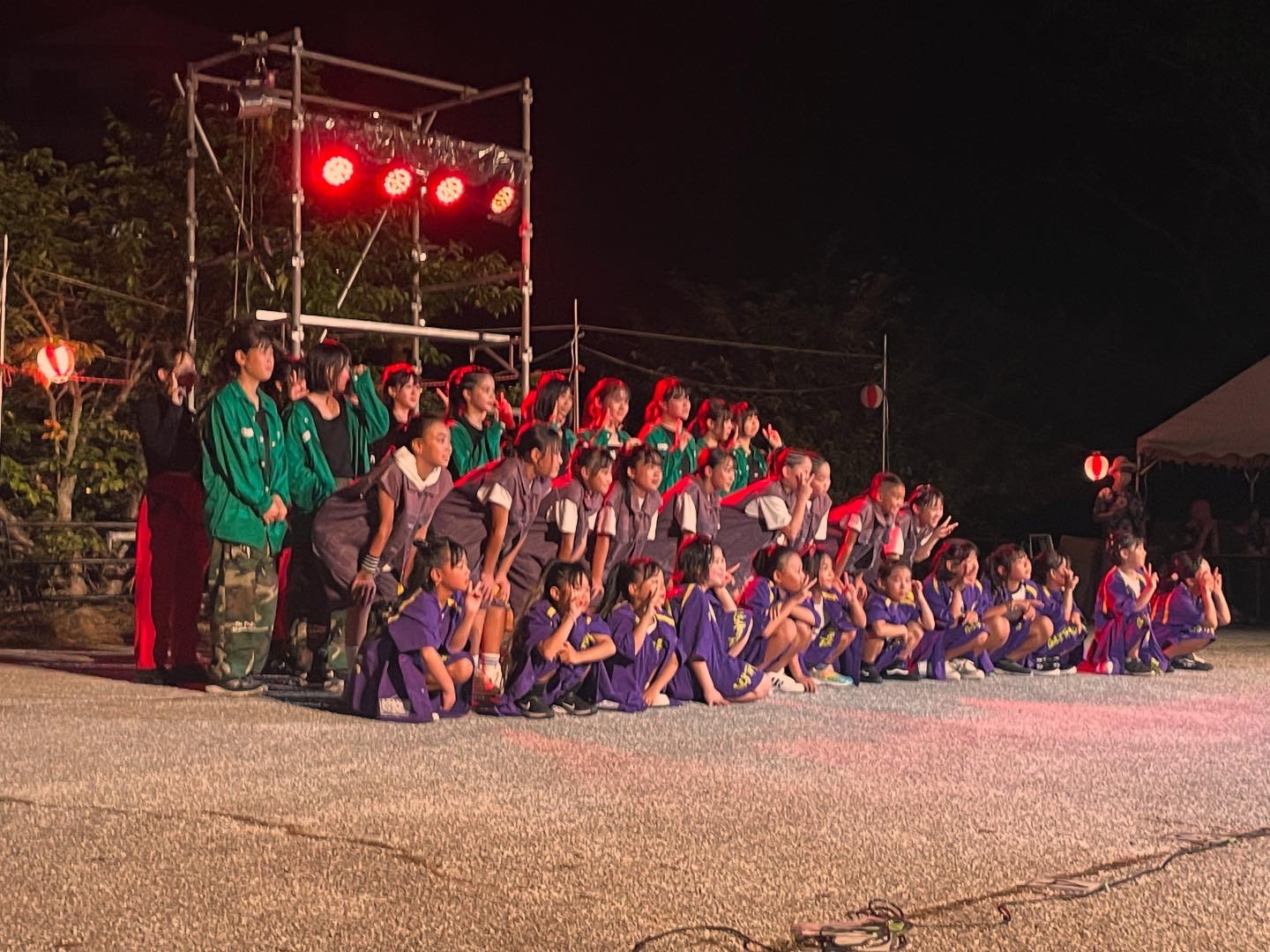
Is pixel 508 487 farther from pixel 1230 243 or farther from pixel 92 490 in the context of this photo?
pixel 1230 243

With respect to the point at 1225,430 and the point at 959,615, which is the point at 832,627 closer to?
the point at 959,615

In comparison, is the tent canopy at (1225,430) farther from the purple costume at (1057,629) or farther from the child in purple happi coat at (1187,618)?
the purple costume at (1057,629)

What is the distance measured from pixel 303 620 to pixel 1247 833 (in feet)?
14.9

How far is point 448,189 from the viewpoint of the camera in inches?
425

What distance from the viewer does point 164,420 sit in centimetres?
731

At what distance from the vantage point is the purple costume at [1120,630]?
902 centimetres

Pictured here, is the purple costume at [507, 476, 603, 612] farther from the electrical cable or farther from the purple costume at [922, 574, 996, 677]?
the electrical cable

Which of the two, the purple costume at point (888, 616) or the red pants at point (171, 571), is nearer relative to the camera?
the red pants at point (171, 571)

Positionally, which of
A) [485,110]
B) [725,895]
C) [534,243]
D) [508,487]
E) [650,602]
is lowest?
[725,895]

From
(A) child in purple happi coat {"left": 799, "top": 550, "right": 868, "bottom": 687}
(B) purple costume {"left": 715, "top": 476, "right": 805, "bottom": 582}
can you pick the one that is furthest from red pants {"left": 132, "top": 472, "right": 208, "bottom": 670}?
(A) child in purple happi coat {"left": 799, "top": 550, "right": 868, "bottom": 687}

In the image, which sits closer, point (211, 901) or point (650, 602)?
point (211, 901)

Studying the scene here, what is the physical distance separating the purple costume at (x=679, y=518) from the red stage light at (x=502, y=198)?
12.6 ft

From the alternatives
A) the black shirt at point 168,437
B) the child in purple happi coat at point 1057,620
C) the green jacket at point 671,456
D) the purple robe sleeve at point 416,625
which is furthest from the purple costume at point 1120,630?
the black shirt at point 168,437

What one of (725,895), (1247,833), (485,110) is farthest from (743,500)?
(485,110)
